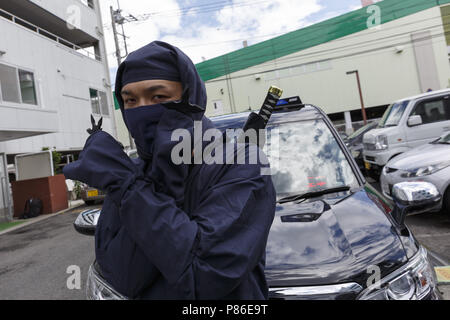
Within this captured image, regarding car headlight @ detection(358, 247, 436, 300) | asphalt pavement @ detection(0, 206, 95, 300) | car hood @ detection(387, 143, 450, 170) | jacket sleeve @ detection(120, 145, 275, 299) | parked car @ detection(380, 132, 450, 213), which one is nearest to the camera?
jacket sleeve @ detection(120, 145, 275, 299)

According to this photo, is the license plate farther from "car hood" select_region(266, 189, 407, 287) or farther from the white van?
"car hood" select_region(266, 189, 407, 287)

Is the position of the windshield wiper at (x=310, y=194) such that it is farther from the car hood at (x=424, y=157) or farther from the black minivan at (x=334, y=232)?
the car hood at (x=424, y=157)

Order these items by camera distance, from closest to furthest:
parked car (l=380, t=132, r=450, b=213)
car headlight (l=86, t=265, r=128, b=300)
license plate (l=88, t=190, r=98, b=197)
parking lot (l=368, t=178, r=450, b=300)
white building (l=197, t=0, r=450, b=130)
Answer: car headlight (l=86, t=265, r=128, b=300) → parking lot (l=368, t=178, r=450, b=300) → parked car (l=380, t=132, r=450, b=213) → license plate (l=88, t=190, r=98, b=197) → white building (l=197, t=0, r=450, b=130)

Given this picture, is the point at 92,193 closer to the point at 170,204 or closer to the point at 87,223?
the point at 87,223

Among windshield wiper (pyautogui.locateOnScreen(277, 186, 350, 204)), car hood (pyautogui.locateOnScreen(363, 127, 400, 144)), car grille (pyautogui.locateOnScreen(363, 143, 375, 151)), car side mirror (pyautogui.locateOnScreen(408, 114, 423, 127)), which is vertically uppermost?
car side mirror (pyautogui.locateOnScreen(408, 114, 423, 127))

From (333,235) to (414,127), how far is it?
311 inches

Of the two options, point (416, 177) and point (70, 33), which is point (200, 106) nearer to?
point (416, 177)

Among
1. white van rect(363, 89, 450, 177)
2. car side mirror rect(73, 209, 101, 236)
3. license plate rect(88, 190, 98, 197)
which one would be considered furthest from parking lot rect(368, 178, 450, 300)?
license plate rect(88, 190, 98, 197)

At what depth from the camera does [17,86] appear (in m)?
12.7

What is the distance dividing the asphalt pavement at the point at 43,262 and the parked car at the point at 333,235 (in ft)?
8.97

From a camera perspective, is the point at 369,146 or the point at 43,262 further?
the point at 369,146

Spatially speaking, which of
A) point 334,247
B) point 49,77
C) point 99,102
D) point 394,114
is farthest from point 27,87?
point 334,247

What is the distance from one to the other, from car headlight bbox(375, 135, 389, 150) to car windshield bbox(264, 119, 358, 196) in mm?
6336

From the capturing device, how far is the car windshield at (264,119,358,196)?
249 centimetres
